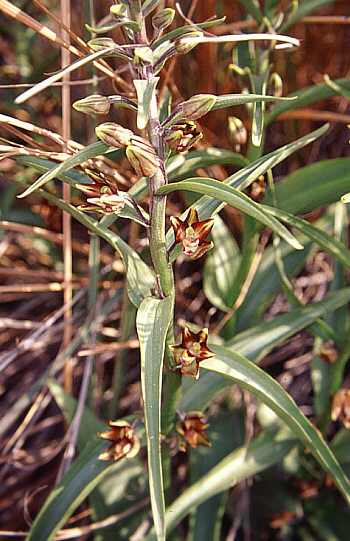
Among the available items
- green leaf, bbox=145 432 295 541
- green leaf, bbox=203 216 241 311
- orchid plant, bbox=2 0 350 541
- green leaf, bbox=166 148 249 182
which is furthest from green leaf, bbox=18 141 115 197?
green leaf, bbox=145 432 295 541

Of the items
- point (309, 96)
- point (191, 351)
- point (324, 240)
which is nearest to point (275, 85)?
point (309, 96)

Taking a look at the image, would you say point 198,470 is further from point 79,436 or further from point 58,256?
point 58,256

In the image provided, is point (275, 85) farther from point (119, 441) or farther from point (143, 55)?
point (119, 441)

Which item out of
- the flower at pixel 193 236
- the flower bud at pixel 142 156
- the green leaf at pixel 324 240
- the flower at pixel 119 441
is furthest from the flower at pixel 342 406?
the flower bud at pixel 142 156

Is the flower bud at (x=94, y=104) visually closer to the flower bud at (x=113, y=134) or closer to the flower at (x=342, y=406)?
the flower bud at (x=113, y=134)

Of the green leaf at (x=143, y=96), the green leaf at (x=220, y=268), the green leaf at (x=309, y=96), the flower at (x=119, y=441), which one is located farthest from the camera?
the green leaf at (x=220, y=268)

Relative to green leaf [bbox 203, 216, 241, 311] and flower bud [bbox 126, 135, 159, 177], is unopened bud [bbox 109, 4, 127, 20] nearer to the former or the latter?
flower bud [bbox 126, 135, 159, 177]

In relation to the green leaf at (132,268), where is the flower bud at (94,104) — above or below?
above
